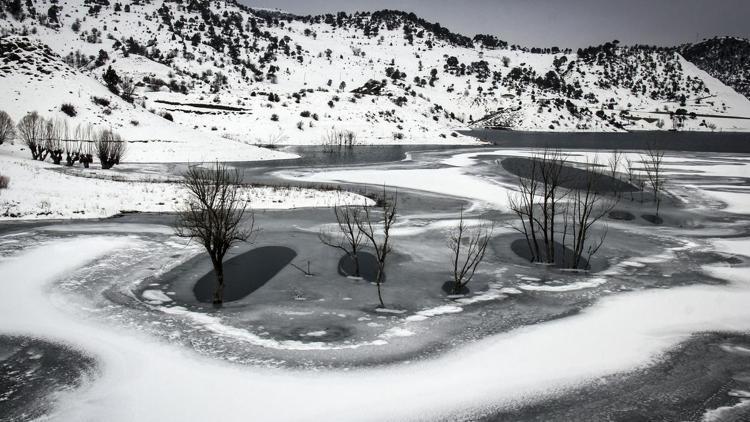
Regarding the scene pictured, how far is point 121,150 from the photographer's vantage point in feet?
139

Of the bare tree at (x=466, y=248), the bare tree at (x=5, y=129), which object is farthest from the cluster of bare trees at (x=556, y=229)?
the bare tree at (x=5, y=129)

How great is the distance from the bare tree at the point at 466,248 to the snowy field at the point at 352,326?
632mm

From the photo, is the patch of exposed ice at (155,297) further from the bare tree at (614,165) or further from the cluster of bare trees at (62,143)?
the bare tree at (614,165)

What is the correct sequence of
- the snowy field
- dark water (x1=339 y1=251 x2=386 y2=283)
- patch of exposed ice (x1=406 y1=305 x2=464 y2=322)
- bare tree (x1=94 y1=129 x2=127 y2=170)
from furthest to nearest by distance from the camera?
bare tree (x1=94 y1=129 x2=127 y2=170), dark water (x1=339 y1=251 x2=386 y2=283), patch of exposed ice (x1=406 y1=305 x2=464 y2=322), the snowy field

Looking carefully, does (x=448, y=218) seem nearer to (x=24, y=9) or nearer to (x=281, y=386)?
(x=281, y=386)

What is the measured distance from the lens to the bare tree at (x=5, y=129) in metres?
38.7

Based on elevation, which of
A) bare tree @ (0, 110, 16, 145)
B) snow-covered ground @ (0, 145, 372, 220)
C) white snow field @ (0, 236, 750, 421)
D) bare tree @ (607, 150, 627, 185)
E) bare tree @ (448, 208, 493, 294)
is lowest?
white snow field @ (0, 236, 750, 421)

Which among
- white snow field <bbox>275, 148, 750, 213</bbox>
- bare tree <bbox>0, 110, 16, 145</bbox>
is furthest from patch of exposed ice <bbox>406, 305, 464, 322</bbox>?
bare tree <bbox>0, 110, 16, 145</bbox>

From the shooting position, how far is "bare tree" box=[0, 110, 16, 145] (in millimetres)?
38656

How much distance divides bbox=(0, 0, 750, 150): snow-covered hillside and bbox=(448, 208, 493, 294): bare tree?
39.8 m

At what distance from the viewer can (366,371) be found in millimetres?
10242

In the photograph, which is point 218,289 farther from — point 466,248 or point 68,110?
point 68,110

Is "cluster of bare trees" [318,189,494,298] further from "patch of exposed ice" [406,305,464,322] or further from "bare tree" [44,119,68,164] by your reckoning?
"bare tree" [44,119,68,164]

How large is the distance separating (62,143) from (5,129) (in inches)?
179
